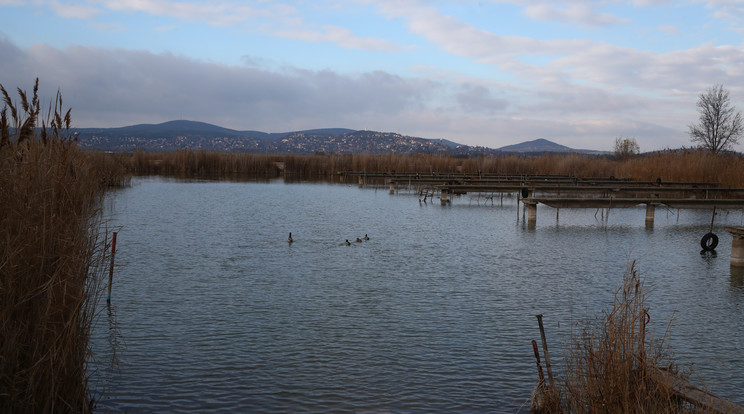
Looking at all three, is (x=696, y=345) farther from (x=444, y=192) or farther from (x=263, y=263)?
(x=444, y=192)

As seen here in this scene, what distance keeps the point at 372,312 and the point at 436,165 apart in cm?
4541

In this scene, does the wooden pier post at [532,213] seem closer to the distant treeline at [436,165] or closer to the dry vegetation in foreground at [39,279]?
the distant treeline at [436,165]

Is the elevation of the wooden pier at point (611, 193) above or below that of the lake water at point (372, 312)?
above

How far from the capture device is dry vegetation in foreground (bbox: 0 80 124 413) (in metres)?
4.34

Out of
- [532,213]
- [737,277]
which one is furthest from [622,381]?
[532,213]

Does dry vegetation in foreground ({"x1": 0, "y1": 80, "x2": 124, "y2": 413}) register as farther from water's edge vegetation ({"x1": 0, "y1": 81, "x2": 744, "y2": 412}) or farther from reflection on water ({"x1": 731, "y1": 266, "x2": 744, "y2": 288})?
reflection on water ({"x1": 731, "y1": 266, "x2": 744, "y2": 288})

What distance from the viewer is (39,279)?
4641mm

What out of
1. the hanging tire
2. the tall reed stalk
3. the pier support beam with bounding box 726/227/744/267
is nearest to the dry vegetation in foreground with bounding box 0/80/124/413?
the tall reed stalk

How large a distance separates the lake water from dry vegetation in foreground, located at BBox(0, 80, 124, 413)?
1342mm

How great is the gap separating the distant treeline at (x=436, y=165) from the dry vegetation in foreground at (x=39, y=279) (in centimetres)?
2339

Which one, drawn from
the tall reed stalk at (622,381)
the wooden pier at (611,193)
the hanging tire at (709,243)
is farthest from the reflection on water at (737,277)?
the tall reed stalk at (622,381)

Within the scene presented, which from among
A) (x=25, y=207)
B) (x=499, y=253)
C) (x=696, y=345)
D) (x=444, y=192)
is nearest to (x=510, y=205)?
(x=444, y=192)

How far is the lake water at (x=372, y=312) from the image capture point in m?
6.48

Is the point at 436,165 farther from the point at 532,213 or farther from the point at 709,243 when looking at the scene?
the point at 709,243
